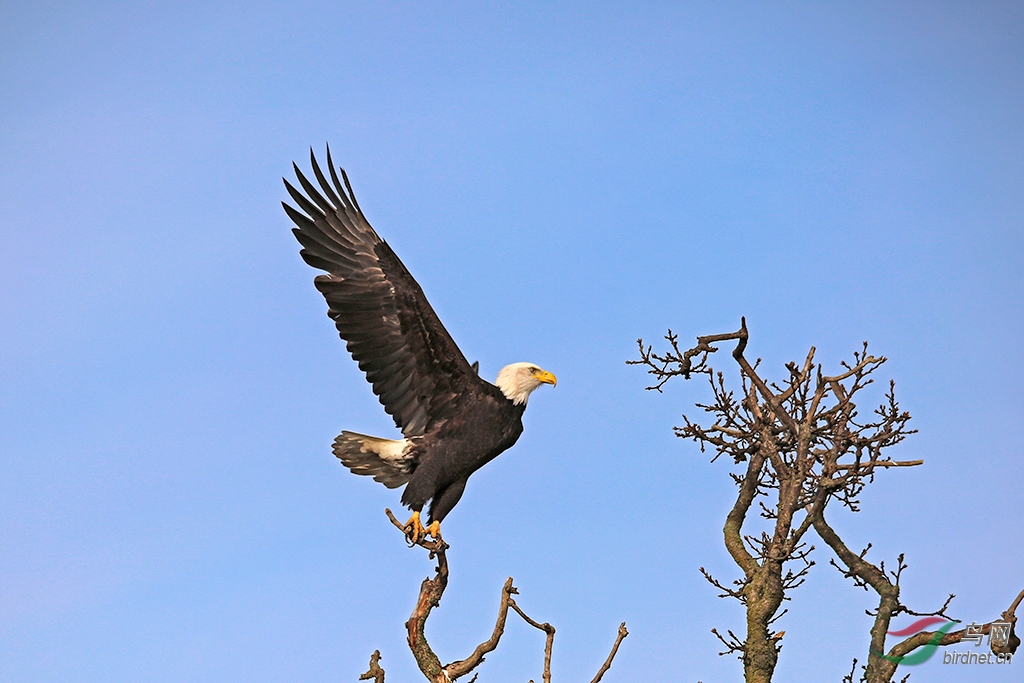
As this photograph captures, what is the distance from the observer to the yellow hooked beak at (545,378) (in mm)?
6555

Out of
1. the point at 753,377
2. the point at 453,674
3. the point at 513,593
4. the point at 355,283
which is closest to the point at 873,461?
the point at 753,377

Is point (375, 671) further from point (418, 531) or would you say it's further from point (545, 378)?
point (545, 378)

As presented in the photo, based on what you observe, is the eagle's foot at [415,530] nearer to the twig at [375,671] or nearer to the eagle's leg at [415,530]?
the eagle's leg at [415,530]

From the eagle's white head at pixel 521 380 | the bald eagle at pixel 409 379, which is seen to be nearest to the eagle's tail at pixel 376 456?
the bald eagle at pixel 409 379

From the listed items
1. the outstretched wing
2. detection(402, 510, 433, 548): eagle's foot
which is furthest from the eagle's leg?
the outstretched wing

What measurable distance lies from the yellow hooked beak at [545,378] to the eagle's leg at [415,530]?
116cm

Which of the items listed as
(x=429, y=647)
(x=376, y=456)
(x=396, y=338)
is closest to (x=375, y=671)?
(x=429, y=647)

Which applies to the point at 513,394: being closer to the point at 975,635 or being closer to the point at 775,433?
the point at 775,433

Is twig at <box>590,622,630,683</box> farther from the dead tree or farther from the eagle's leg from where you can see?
the eagle's leg

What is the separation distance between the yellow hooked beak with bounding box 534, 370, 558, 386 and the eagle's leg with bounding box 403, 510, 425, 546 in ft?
3.79

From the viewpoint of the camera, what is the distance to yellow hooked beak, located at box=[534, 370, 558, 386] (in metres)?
6.55

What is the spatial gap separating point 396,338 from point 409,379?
281mm

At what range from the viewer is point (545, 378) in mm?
6566

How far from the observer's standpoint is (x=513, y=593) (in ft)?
17.7
